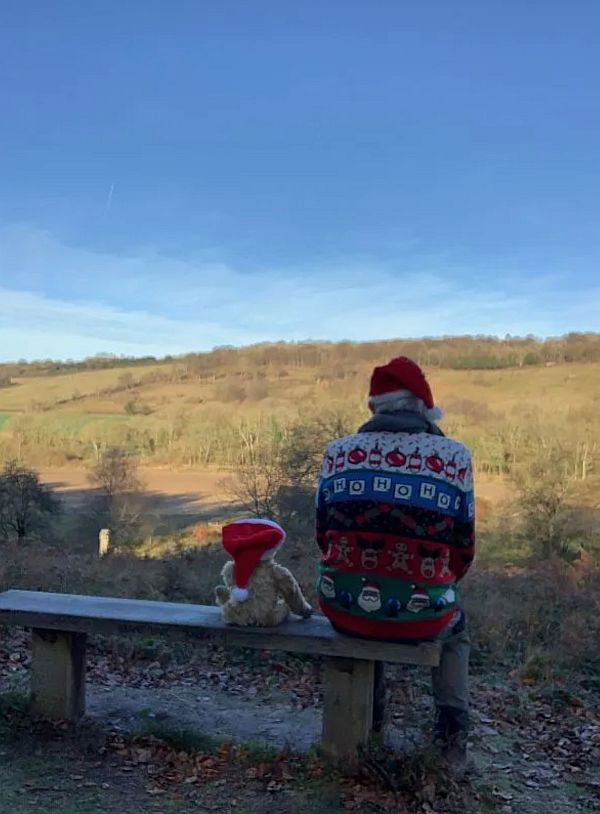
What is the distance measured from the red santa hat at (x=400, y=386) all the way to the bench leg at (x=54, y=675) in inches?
82.9

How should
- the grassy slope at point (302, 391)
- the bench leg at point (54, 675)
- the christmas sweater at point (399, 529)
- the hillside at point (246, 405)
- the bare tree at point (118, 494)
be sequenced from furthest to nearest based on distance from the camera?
the grassy slope at point (302, 391) → the hillside at point (246, 405) → the bare tree at point (118, 494) → the bench leg at point (54, 675) → the christmas sweater at point (399, 529)

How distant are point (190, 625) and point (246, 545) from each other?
51cm

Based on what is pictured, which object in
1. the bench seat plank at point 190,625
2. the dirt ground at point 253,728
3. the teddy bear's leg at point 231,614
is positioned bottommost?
the dirt ground at point 253,728

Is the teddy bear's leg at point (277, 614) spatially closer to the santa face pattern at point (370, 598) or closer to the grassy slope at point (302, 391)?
the santa face pattern at point (370, 598)

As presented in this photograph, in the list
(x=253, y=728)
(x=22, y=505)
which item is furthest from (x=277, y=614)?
(x=22, y=505)

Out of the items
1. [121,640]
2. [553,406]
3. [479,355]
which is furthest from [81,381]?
[121,640]

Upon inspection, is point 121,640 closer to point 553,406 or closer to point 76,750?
point 76,750

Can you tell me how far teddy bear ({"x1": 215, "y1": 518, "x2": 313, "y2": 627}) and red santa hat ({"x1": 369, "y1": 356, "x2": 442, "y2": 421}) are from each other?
856 mm

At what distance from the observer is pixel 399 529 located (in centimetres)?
334

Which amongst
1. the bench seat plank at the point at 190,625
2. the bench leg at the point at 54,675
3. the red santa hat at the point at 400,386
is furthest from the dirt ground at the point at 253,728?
the red santa hat at the point at 400,386

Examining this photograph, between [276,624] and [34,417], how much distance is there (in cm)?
3574

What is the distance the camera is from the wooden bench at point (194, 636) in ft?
11.8

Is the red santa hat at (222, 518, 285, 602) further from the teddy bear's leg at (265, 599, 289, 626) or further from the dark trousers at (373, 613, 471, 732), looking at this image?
the dark trousers at (373, 613, 471, 732)

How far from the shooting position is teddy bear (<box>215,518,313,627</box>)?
376 cm
